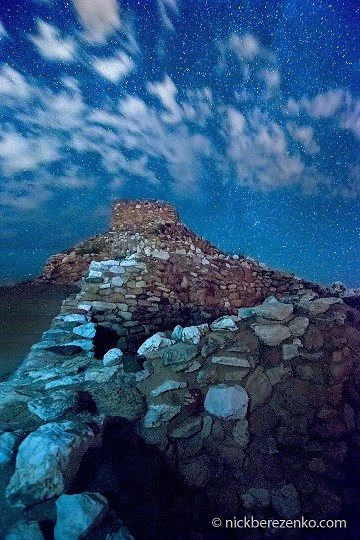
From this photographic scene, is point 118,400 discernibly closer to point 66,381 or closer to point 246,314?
point 66,381

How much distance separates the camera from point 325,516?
89.7 inches

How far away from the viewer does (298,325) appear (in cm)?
302

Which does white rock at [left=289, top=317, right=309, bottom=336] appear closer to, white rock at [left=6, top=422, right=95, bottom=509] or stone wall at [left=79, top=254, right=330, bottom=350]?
white rock at [left=6, top=422, right=95, bottom=509]

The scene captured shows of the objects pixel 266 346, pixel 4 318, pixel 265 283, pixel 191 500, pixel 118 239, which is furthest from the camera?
pixel 118 239

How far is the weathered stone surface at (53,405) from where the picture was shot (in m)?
2.15

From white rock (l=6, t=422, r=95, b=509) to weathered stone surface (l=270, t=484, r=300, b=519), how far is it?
166 cm

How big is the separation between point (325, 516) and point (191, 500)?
1147 mm

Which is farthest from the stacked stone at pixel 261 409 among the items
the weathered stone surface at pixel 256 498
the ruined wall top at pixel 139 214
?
the ruined wall top at pixel 139 214

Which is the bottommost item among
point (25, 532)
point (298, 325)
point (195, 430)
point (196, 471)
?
point (25, 532)

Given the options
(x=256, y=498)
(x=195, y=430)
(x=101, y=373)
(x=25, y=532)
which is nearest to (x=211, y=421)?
(x=195, y=430)

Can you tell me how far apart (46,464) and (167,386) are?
1.26 m

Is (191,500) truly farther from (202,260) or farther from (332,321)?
(202,260)

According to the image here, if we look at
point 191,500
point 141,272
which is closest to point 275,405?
point 191,500

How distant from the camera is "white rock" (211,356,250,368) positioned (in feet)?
8.98
